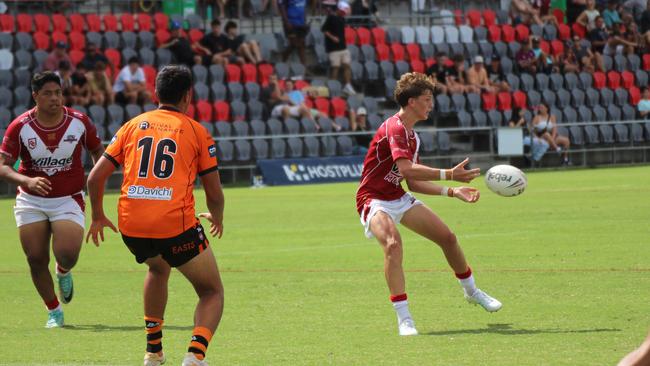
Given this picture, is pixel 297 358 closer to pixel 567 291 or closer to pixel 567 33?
pixel 567 291

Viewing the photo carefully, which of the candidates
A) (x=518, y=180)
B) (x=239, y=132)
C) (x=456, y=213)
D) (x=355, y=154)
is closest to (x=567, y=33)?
(x=355, y=154)

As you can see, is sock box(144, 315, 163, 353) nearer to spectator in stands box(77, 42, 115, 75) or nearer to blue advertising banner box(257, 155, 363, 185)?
spectator in stands box(77, 42, 115, 75)

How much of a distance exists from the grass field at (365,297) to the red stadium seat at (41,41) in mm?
9771

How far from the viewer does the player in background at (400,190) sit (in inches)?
400

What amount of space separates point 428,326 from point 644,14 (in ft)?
113

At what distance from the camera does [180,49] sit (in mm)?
31609

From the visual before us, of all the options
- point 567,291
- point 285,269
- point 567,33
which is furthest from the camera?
point 567,33

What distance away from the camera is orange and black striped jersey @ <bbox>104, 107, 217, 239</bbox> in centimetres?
782

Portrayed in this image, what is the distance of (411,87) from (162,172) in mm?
3134

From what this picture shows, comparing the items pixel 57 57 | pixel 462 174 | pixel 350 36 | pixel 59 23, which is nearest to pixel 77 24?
pixel 59 23

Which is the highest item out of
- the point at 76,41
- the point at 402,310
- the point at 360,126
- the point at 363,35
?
the point at 76,41

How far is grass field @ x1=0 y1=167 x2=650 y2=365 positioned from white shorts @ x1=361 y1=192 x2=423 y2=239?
0.86 metres

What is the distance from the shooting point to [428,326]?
10250 millimetres

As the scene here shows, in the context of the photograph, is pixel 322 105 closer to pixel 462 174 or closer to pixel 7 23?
pixel 7 23
